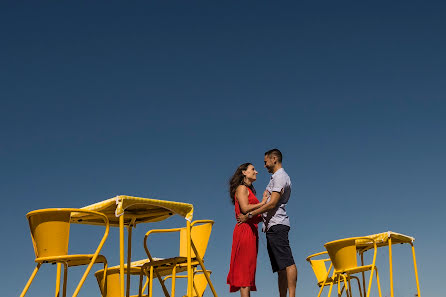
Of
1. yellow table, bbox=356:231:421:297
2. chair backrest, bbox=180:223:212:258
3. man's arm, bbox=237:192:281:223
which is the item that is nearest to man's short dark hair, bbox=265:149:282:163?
man's arm, bbox=237:192:281:223

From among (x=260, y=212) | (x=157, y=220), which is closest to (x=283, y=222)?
(x=260, y=212)

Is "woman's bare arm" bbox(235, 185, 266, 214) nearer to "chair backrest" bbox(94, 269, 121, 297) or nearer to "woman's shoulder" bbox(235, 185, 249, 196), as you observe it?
"woman's shoulder" bbox(235, 185, 249, 196)

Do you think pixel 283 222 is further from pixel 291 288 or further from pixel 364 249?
pixel 364 249

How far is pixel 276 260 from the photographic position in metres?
5.88

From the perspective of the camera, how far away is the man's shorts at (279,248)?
5.85 m

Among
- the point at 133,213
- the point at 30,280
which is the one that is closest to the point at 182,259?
the point at 133,213

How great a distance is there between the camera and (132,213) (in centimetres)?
555

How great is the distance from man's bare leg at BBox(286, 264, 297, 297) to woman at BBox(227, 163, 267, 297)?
0.38 m

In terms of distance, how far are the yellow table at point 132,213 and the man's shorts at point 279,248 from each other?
3.81ft

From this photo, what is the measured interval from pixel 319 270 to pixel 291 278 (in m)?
2.83

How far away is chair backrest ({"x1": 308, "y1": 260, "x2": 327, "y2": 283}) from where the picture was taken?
27.7 ft

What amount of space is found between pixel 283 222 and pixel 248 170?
0.72 meters

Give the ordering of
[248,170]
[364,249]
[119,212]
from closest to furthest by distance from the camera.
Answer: [119,212] < [248,170] < [364,249]

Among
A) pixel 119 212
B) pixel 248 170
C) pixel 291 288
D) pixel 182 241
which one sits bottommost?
pixel 291 288
